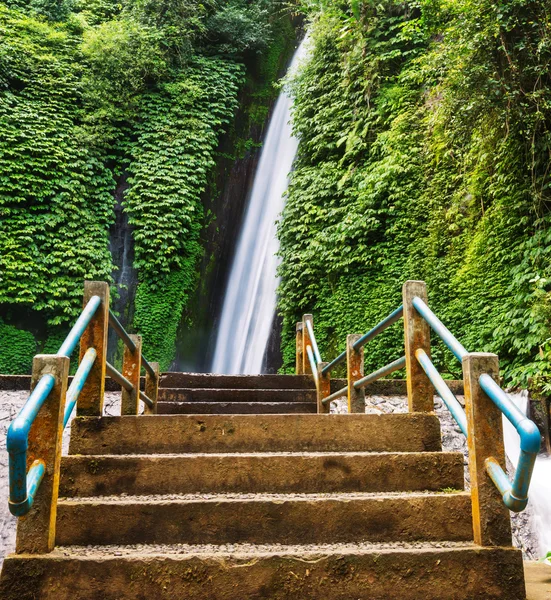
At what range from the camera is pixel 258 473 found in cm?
247

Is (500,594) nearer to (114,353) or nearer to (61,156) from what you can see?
(114,353)

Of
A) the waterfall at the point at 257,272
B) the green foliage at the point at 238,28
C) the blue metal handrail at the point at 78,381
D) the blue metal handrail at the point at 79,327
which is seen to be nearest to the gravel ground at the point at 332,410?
the blue metal handrail at the point at 78,381

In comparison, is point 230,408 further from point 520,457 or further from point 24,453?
point 520,457

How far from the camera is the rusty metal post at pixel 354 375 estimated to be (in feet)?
13.9

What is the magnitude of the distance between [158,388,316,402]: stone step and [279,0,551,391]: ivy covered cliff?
2466mm

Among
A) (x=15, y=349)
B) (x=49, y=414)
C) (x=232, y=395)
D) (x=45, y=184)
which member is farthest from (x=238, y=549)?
(x=45, y=184)

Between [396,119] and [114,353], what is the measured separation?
23.7 feet

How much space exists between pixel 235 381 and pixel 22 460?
4.33 meters

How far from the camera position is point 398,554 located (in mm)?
1975

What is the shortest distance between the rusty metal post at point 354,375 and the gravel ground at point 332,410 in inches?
50.8

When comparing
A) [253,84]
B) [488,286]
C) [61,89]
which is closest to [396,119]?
[488,286]

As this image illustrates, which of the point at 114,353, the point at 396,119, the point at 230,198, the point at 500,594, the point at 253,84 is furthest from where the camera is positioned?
the point at 253,84

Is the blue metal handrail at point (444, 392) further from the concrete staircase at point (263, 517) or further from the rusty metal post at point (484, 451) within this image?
the concrete staircase at point (263, 517)

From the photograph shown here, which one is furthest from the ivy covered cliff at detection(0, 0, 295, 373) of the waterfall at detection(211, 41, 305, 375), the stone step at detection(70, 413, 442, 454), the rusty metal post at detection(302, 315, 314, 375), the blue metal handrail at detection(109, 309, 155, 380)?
the stone step at detection(70, 413, 442, 454)
